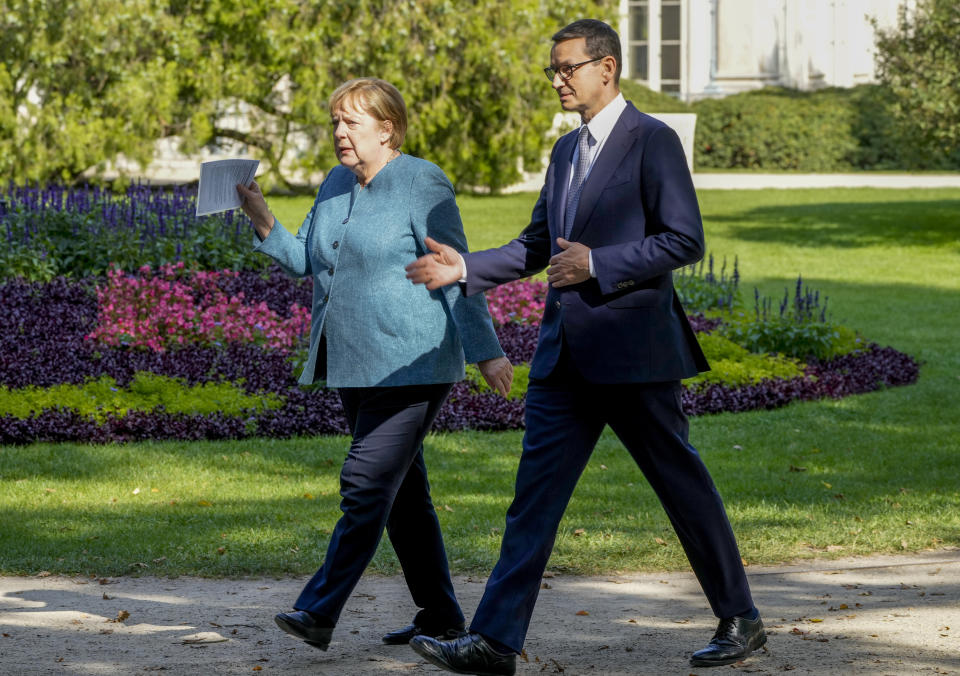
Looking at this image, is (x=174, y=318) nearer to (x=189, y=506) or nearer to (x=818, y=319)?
(x=189, y=506)

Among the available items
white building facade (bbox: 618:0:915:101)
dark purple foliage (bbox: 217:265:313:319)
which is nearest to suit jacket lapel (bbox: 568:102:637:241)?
dark purple foliage (bbox: 217:265:313:319)

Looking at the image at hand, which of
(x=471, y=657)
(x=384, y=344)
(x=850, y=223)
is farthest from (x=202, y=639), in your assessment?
(x=850, y=223)

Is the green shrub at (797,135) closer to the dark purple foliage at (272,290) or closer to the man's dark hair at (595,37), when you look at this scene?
the dark purple foliage at (272,290)

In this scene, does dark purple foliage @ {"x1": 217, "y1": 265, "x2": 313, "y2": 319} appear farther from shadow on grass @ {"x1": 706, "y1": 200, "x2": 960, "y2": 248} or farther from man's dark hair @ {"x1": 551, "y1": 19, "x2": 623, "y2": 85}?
shadow on grass @ {"x1": 706, "y1": 200, "x2": 960, "y2": 248}

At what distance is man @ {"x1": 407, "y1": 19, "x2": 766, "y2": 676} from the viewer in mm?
3656

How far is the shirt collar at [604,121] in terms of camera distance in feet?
12.3

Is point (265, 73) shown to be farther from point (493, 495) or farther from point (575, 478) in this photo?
point (575, 478)

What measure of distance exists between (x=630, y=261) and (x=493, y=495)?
2915mm

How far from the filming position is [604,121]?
12.3 ft

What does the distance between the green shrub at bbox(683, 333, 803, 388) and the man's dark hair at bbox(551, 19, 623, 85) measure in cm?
492

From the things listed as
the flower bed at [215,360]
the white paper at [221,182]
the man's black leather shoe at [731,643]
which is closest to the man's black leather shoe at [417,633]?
the man's black leather shoe at [731,643]

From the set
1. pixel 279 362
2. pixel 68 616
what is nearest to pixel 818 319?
pixel 279 362

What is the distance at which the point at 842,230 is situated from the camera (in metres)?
20.5

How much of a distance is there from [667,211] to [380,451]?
1.05 m
